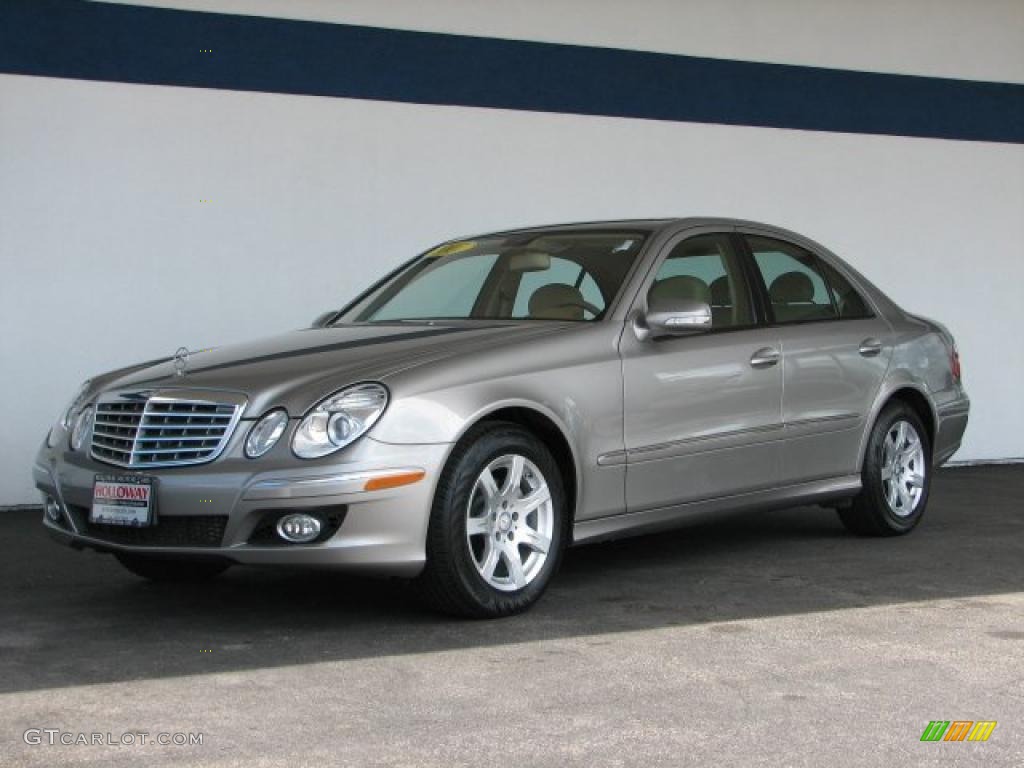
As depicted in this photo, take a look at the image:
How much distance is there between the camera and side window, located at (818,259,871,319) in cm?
733

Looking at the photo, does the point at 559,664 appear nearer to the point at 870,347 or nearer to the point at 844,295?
the point at 870,347

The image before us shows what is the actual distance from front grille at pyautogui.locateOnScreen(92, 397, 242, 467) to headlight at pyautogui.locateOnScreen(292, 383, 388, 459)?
0.87 feet

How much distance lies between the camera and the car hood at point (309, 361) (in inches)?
209

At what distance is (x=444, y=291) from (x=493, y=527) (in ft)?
5.11

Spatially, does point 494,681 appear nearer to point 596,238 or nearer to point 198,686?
point 198,686

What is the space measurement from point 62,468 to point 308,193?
396 cm

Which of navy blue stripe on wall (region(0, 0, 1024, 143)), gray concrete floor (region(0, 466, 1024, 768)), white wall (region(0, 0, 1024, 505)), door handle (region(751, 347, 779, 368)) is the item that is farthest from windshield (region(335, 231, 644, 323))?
navy blue stripe on wall (region(0, 0, 1024, 143))

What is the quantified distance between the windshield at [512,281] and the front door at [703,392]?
20cm

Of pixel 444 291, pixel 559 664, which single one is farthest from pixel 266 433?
pixel 444 291

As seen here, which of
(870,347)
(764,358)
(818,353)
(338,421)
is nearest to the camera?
(338,421)

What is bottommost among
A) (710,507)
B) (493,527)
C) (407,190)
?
(710,507)

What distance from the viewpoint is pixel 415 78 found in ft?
31.9

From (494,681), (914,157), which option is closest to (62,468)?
(494,681)

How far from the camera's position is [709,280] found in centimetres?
664
